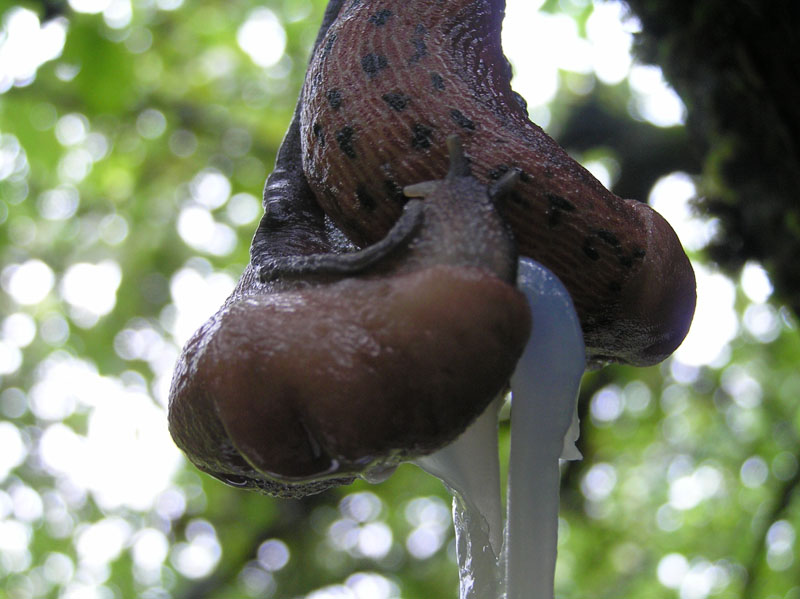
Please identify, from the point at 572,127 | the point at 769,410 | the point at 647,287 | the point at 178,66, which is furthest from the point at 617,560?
the point at 647,287

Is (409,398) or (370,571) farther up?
(409,398)

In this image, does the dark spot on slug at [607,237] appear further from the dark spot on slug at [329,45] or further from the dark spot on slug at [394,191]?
the dark spot on slug at [329,45]

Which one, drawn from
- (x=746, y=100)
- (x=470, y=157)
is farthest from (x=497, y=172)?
(x=746, y=100)

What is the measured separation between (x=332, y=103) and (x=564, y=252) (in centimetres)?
18

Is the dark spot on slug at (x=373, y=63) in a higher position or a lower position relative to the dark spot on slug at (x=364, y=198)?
higher

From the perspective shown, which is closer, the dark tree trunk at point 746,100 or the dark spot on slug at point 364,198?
the dark spot on slug at point 364,198

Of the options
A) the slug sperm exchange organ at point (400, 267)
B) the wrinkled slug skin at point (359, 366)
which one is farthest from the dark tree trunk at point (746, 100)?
the wrinkled slug skin at point (359, 366)

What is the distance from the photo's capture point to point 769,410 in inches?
118

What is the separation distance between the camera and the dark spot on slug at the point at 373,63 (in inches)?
22.2

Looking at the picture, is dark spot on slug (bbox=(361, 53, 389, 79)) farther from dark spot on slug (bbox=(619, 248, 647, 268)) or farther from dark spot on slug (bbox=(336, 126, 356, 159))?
dark spot on slug (bbox=(619, 248, 647, 268))

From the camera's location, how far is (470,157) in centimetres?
53

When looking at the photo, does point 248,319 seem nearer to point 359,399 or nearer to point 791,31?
point 359,399

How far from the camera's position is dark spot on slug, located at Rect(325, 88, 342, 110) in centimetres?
57

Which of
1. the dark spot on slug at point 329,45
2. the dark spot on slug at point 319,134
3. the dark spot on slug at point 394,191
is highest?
the dark spot on slug at point 329,45
